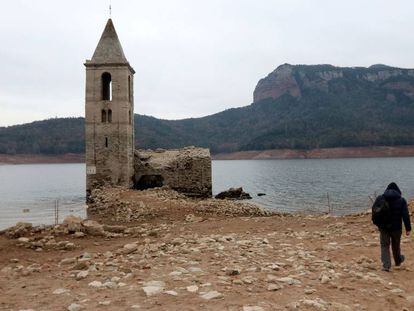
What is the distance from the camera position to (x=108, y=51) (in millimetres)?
33031

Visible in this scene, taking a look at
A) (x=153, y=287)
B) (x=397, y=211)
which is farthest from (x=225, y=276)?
(x=397, y=211)

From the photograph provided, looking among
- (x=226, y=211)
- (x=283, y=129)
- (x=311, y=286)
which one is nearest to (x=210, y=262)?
(x=311, y=286)

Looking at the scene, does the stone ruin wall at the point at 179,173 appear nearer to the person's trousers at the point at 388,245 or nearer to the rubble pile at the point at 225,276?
the rubble pile at the point at 225,276

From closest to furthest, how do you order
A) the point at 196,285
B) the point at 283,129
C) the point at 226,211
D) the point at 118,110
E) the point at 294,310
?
the point at 294,310
the point at 196,285
the point at 226,211
the point at 118,110
the point at 283,129

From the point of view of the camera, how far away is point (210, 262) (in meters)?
9.25

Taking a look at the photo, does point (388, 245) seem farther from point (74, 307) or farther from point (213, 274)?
point (74, 307)

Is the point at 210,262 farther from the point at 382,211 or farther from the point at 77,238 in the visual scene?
the point at 77,238

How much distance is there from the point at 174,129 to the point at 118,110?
15386 centimetres

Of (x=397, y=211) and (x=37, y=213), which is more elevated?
(x=397, y=211)

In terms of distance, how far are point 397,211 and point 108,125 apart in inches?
1028

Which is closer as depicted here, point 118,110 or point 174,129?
point 118,110

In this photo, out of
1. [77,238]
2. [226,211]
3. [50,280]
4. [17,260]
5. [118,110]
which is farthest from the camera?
[118,110]

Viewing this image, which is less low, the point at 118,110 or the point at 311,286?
the point at 118,110

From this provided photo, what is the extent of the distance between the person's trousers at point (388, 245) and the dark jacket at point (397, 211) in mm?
134
